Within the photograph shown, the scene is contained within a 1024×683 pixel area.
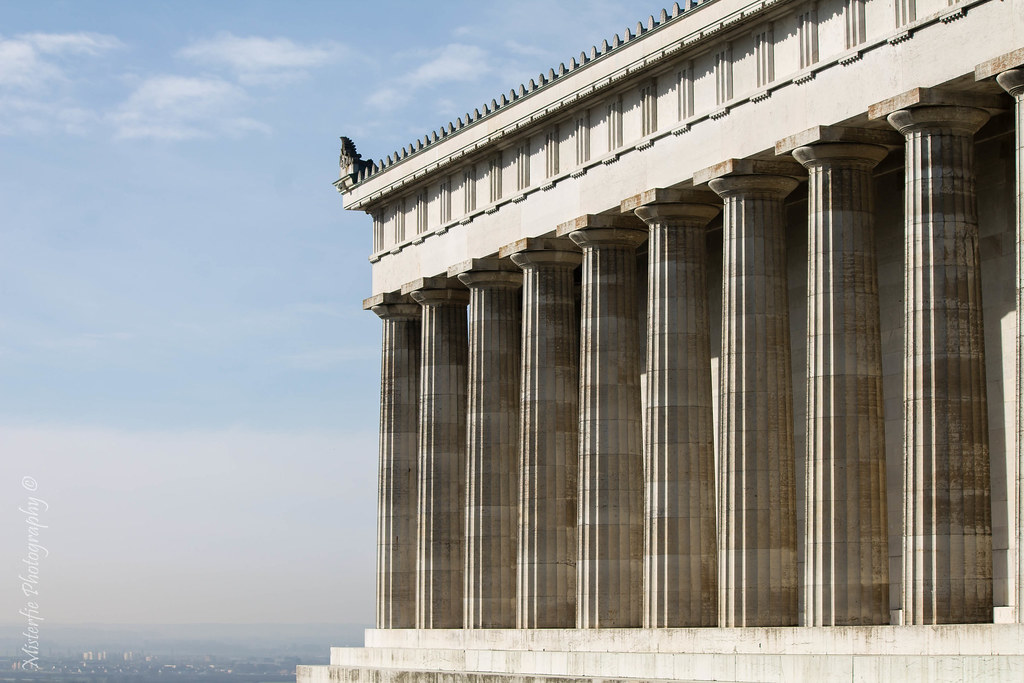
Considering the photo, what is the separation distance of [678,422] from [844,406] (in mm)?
9176

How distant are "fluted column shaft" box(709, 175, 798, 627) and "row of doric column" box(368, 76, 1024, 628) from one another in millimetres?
76

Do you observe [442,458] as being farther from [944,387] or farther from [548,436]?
[944,387]

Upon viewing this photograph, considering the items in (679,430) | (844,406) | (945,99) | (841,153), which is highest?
(945,99)

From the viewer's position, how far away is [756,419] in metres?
63.5

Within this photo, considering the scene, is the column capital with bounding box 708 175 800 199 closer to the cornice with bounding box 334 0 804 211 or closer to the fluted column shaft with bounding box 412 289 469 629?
the cornice with bounding box 334 0 804 211

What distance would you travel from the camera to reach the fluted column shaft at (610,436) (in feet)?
234

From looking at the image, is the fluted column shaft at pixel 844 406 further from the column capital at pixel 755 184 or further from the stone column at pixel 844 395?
the column capital at pixel 755 184

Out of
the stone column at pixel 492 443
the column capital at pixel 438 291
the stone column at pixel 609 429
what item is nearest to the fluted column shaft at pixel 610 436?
the stone column at pixel 609 429

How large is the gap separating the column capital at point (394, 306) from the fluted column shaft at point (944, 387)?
35.4 meters

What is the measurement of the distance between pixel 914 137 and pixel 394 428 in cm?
3748

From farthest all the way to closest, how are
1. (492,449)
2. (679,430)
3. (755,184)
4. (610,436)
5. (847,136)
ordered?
1. (492,449)
2. (610,436)
3. (679,430)
4. (755,184)
5. (847,136)

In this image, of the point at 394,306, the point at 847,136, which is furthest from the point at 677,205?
the point at 394,306

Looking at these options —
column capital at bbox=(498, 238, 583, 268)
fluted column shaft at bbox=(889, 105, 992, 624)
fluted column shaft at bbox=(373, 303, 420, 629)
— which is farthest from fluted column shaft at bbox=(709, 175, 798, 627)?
fluted column shaft at bbox=(373, 303, 420, 629)

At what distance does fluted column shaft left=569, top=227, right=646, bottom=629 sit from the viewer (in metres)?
71.2
